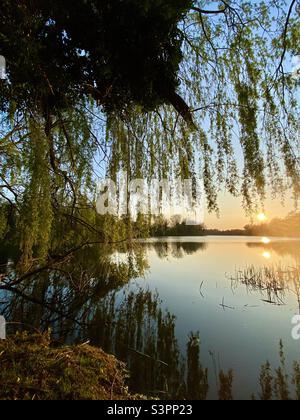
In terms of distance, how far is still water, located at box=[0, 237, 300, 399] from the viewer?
3.52 meters

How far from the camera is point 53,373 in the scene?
164cm

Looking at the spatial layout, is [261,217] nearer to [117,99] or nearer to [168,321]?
[117,99]

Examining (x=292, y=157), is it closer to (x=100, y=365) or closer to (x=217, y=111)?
(x=217, y=111)

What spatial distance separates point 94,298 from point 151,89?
18.6 ft

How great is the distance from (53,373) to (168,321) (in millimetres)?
4380

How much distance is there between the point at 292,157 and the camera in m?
2.20

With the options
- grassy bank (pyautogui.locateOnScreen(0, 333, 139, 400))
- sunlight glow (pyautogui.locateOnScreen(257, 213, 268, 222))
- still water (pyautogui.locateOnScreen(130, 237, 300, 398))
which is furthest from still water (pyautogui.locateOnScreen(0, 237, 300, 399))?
sunlight glow (pyautogui.locateOnScreen(257, 213, 268, 222))

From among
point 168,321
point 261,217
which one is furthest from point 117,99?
point 168,321

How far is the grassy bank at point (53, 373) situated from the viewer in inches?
57.7

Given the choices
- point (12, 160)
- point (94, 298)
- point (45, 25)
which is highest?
point (45, 25)

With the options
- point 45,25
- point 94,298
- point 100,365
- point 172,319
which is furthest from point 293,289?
point 45,25

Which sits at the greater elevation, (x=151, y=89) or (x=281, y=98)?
(x=151, y=89)

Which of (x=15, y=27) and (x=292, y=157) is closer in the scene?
(x=15, y=27)

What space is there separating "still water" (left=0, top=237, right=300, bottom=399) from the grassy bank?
1.15 metres
